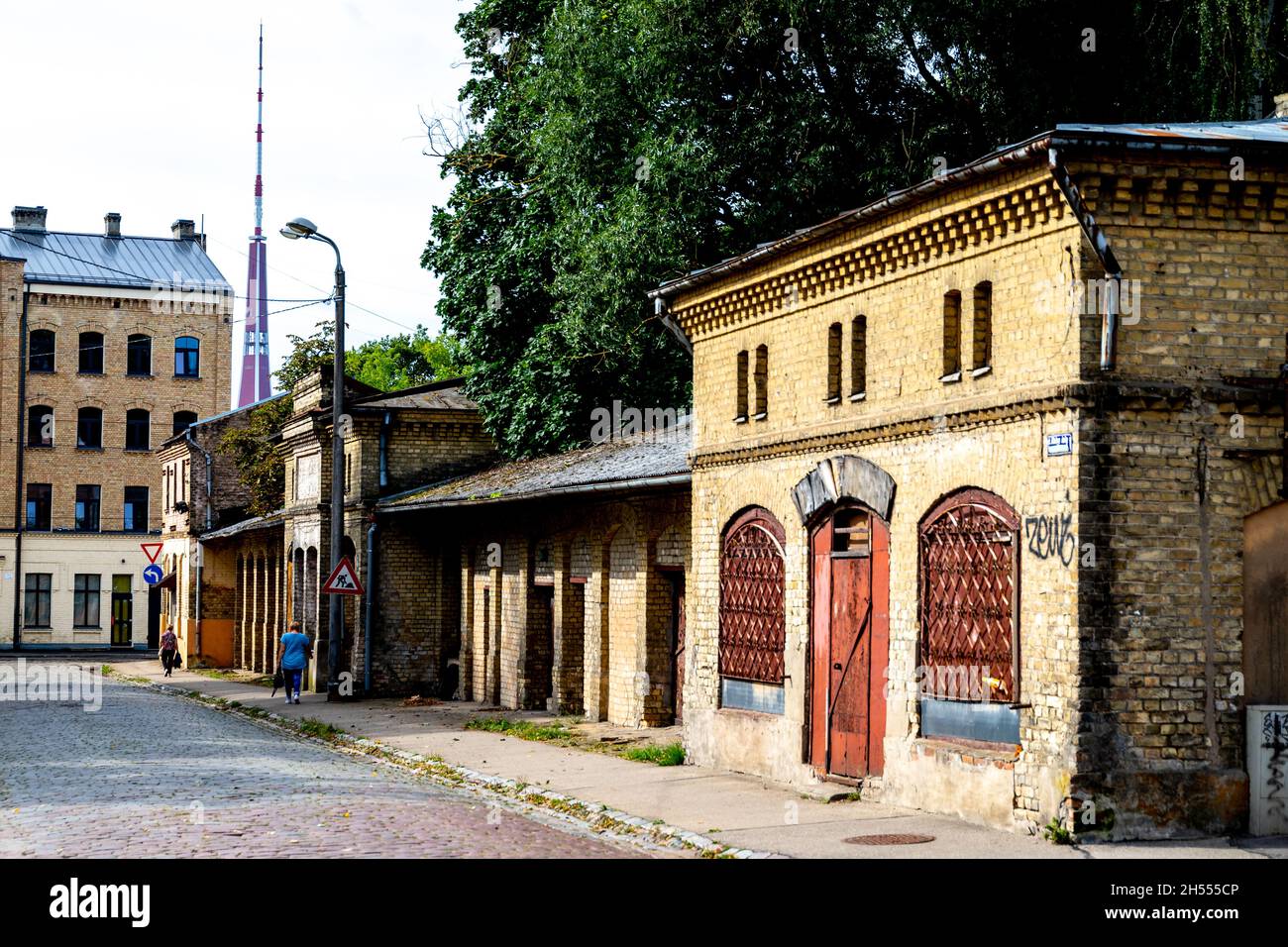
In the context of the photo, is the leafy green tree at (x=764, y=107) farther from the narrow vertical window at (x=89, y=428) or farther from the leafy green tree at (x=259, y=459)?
the narrow vertical window at (x=89, y=428)

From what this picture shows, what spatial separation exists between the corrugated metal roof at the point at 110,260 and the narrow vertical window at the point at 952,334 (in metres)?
52.0

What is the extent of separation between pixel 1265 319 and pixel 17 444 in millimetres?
53897

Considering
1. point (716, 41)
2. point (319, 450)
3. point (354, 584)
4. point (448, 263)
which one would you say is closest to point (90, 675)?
point (319, 450)

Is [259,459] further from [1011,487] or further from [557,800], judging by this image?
[1011,487]

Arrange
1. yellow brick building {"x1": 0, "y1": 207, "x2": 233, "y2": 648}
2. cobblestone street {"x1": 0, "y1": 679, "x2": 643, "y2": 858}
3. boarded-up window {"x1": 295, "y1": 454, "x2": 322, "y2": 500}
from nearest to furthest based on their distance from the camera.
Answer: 1. cobblestone street {"x1": 0, "y1": 679, "x2": 643, "y2": 858}
2. boarded-up window {"x1": 295, "y1": 454, "x2": 322, "y2": 500}
3. yellow brick building {"x1": 0, "y1": 207, "x2": 233, "y2": 648}

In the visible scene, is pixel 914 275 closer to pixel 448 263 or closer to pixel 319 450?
pixel 319 450

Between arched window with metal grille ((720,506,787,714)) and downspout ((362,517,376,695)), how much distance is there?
48.6ft

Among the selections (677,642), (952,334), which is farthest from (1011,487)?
(677,642)

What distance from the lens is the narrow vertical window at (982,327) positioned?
13609 millimetres

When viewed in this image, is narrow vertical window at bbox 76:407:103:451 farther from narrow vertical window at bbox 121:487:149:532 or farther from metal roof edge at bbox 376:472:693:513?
metal roof edge at bbox 376:472:693:513

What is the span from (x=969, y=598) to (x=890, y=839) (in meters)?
2.33

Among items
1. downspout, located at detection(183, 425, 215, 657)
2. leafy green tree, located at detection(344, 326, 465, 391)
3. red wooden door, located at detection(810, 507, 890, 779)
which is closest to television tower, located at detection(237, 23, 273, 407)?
leafy green tree, located at detection(344, 326, 465, 391)

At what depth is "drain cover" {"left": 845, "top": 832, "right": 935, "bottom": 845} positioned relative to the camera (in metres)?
12.2

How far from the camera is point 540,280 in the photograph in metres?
34.4
